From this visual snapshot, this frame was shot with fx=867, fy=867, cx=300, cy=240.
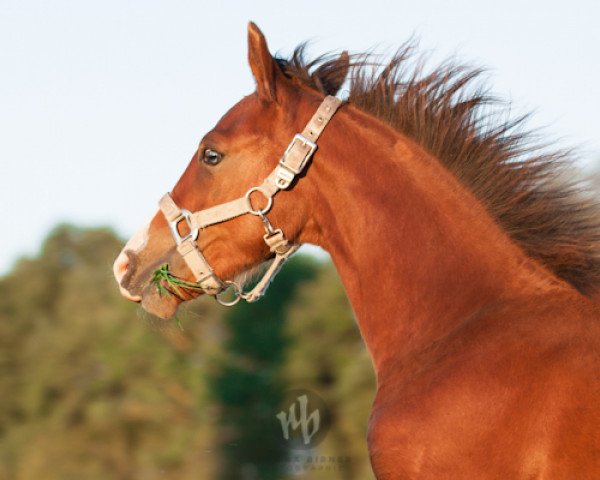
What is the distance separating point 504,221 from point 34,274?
633cm

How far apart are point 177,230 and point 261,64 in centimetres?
76

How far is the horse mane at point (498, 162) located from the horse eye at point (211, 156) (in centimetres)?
51

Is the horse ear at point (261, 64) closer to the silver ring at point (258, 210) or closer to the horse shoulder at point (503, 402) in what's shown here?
the silver ring at point (258, 210)

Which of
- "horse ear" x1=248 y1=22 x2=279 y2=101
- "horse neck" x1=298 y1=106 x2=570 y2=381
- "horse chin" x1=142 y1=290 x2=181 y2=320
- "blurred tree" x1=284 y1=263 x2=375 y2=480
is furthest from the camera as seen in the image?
"blurred tree" x1=284 y1=263 x2=375 y2=480

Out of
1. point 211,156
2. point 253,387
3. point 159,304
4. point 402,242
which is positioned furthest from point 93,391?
point 402,242

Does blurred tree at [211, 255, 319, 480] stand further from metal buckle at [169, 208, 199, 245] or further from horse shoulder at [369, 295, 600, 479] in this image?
horse shoulder at [369, 295, 600, 479]

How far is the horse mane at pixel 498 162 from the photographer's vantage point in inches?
123

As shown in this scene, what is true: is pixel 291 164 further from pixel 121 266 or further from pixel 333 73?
pixel 121 266

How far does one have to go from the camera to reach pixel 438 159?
10.9 feet

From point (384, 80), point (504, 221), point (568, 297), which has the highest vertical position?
point (384, 80)

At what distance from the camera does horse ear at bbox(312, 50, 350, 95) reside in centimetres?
364

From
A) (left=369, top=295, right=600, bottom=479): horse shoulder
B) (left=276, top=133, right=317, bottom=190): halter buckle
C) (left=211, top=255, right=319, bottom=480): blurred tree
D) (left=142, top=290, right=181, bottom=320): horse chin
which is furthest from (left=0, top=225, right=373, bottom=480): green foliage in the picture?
(left=369, top=295, right=600, bottom=479): horse shoulder

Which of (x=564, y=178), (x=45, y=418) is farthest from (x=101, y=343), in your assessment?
(x=564, y=178)

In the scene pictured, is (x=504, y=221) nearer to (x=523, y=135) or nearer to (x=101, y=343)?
(x=523, y=135)
